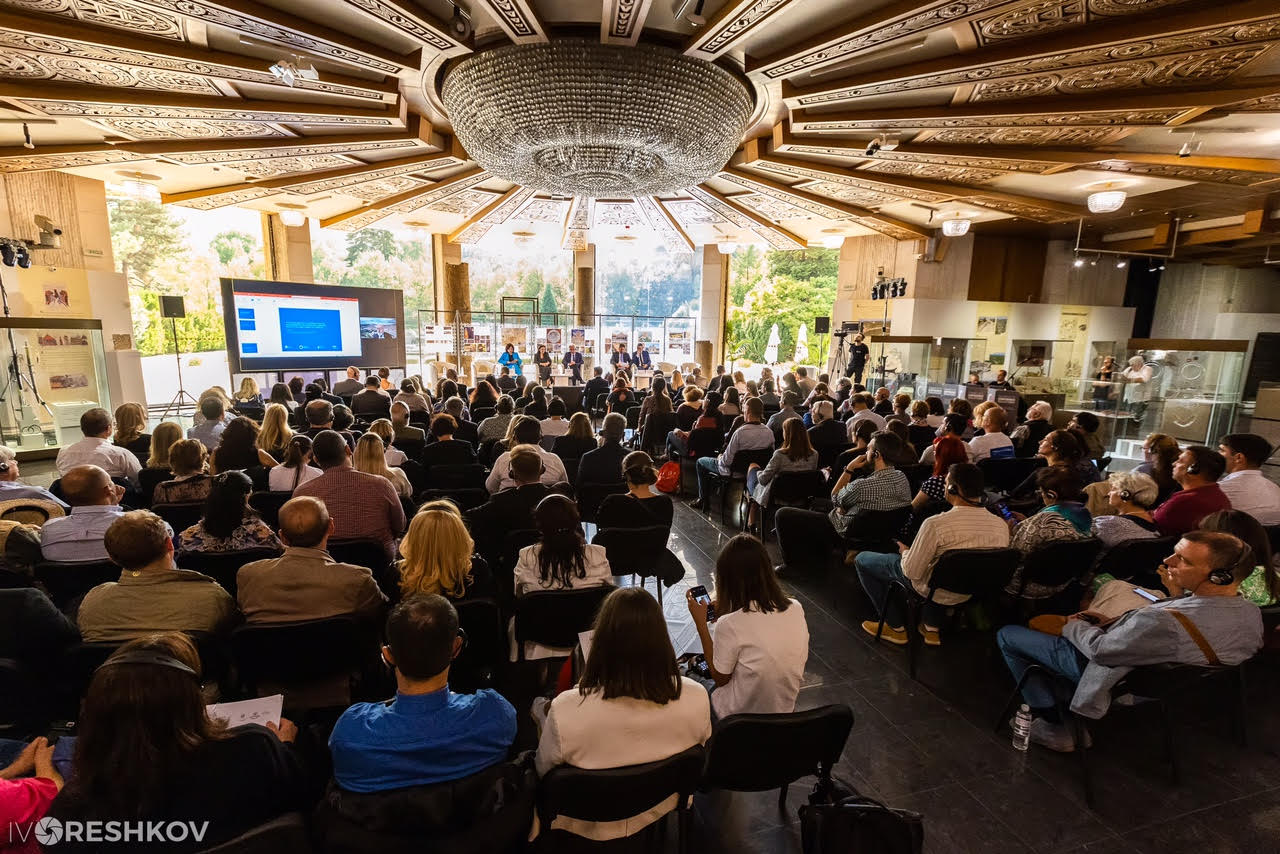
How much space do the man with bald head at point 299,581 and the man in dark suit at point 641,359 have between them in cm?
1350

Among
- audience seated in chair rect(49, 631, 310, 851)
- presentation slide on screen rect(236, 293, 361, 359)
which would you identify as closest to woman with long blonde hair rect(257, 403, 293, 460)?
audience seated in chair rect(49, 631, 310, 851)

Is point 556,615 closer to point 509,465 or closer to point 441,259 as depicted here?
point 509,465

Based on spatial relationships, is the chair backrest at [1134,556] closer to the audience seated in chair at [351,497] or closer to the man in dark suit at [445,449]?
the audience seated in chair at [351,497]

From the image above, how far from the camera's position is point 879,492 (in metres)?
4.14

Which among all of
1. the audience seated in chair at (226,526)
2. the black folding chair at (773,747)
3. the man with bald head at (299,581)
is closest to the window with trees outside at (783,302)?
the audience seated in chair at (226,526)

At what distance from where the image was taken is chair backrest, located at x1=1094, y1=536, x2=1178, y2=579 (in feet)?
10.3

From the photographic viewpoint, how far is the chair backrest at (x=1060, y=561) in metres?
3.09

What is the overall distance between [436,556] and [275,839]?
1.38m

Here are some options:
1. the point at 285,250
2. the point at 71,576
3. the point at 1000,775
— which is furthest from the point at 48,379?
the point at 1000,775

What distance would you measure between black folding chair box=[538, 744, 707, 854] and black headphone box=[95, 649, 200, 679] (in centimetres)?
93

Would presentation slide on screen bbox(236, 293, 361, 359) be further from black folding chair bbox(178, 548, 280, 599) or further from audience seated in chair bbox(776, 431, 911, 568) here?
audience seated in chair bbox(776, 431, 911, 568)

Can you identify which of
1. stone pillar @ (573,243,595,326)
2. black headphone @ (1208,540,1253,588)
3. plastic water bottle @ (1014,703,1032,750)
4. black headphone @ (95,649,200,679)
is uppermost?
stone pillar @ (573,243,595,326)

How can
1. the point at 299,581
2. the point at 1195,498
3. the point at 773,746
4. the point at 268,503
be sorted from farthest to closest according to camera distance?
1. the point at 268,503
2. the point at 1195,498
3. the point at 299,581
4. the point at 773,746

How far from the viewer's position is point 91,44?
13.5 feet
